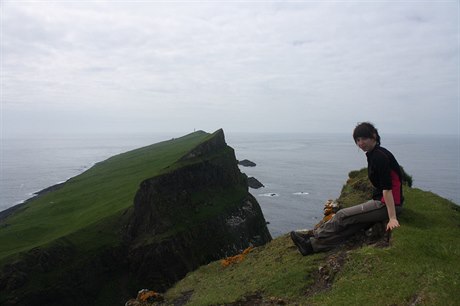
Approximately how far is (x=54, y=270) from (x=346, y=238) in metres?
54.5

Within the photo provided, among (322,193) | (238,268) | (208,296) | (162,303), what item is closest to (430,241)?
(208,296)

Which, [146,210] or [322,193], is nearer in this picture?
[146,210]

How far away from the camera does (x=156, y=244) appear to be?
66812mm

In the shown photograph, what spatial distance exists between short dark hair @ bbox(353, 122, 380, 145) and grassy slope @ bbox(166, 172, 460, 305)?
146 inches

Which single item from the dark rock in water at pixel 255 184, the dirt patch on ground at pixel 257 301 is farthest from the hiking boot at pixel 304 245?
the dark rock in water at pixel 255 184

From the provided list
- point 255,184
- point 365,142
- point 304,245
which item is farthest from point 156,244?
point 255,184

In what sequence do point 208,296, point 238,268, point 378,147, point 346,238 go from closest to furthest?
point 378,147, point 346,238, point 208,296, point 238,268

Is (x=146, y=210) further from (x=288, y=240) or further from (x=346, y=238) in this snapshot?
(x=346, y=238)

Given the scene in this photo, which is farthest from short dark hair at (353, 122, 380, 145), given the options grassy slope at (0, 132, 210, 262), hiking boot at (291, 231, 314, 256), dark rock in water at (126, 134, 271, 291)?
grassy slope at (0, 132, 210, 262)

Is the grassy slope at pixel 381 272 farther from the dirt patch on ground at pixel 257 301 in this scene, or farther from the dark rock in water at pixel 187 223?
the dark rock in water at pixel 187 223

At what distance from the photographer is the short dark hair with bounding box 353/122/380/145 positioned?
12883mm

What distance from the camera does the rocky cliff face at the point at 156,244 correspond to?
184ft

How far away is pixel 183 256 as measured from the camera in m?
67.5

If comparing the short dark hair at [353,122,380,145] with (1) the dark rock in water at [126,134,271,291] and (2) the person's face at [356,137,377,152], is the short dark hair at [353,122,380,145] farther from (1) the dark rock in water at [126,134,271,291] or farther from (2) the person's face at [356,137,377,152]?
(1) the dark rock in water at [126,134,271,291]
